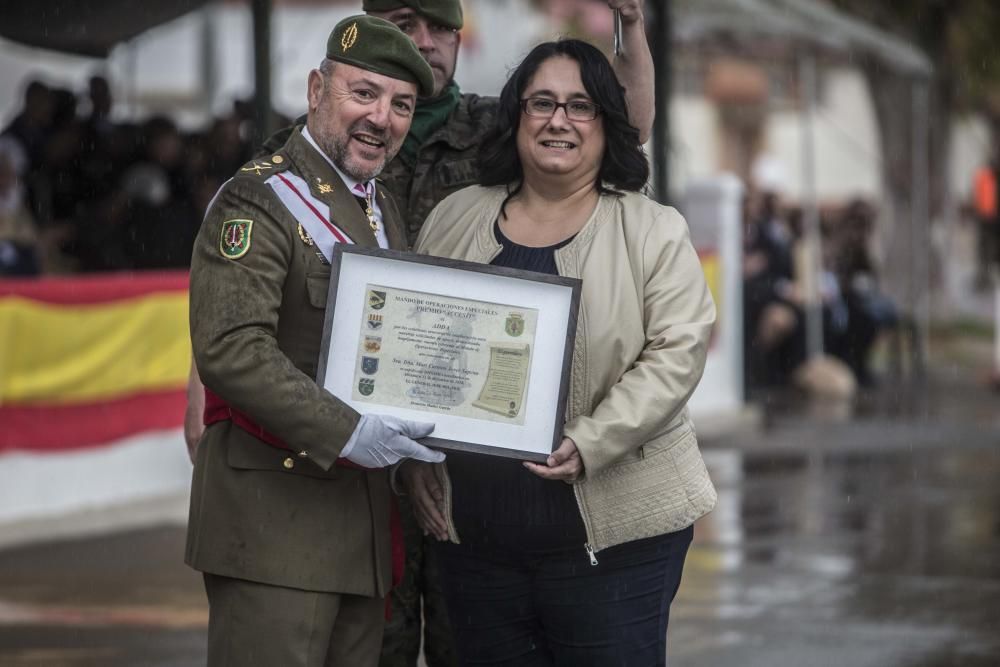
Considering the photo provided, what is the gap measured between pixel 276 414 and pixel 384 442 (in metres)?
0.24

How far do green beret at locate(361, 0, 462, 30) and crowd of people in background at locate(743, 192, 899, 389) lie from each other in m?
11.5

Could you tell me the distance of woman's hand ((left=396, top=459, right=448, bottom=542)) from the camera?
4.10 metres

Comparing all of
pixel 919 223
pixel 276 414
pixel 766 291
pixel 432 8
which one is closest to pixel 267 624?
pixel 276 414

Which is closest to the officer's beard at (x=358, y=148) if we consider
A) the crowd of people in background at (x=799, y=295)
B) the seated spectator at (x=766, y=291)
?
the crowd of people in background at (x=799, y=295)

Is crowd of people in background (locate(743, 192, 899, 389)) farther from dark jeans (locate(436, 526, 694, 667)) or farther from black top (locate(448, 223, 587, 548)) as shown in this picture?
black top (locate(448, 223, 587, 548))

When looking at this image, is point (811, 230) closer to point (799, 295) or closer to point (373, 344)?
point (799, 295)

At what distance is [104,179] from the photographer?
11.2 meters

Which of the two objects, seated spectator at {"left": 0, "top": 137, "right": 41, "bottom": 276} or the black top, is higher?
seated spectator at {"left": 0, "top": 137, "right": 41, "bottom": 276}

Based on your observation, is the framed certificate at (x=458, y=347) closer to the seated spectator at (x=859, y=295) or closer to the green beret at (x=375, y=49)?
the green beret at (x=375, y=49)

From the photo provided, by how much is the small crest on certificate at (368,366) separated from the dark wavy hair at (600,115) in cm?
75

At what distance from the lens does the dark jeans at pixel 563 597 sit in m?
4.03

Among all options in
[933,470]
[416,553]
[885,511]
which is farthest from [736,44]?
[416,553]

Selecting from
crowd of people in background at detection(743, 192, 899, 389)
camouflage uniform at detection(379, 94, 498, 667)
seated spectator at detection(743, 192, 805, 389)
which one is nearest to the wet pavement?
camouflage uniform at detection(379, 94, 498, 667)

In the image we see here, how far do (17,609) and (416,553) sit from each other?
129 inches
